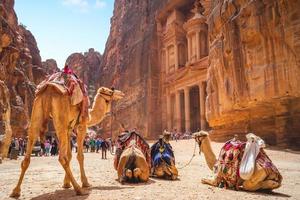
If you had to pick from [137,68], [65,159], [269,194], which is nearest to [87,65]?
[137,68]

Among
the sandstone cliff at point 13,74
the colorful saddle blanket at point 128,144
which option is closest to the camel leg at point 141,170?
the colorful saddle blanket at point 128,144

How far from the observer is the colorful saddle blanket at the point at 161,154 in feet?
31.0

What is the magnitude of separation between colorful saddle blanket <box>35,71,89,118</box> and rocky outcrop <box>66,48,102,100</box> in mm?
66962

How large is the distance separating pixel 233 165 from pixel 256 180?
26.2 inches

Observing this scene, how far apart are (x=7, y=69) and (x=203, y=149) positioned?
119 ft

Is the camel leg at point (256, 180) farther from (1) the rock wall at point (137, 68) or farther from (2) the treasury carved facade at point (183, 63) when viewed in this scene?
(1) the rock wall at point (137, 68)

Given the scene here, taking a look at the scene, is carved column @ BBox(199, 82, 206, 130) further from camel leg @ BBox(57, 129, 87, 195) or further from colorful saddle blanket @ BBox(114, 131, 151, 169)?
camel leg @ BBox(57, 129, 87, 195)

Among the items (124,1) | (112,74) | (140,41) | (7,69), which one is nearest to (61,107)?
(7,69)

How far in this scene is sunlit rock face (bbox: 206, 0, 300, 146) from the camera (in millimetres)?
17797

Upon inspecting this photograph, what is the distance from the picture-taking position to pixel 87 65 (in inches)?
3031

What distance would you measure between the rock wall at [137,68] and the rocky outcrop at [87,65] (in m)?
15.5

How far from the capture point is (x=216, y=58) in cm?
2470

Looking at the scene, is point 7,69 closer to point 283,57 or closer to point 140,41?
point 140,41

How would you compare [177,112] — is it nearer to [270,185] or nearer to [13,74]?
[13,74]
